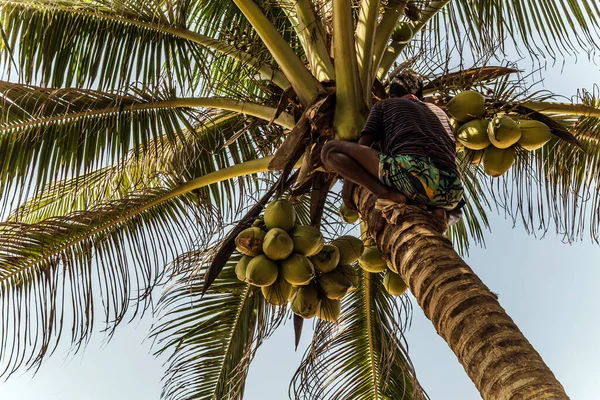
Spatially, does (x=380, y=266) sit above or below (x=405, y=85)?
below

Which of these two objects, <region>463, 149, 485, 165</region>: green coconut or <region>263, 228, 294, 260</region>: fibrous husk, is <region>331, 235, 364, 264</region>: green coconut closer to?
<region>263, 228, 294, 260</region>: fibrous husk

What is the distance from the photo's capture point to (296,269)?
10.7ft

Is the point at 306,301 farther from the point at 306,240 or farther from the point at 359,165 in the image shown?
the point at 359,165

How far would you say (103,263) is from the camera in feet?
14.0

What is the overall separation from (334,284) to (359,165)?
745 millimetres

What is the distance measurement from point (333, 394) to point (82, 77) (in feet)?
8.92

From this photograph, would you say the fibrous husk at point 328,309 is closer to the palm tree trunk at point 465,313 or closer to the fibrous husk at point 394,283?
the fibrous husk at point 394,283

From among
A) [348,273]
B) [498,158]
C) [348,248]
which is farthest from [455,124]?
[348,273]

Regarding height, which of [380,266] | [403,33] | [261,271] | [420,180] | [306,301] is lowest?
[261,271]

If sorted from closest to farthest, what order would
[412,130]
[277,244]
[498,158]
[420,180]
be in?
[420,180]
[412,130]
[277,244]
[498,158]

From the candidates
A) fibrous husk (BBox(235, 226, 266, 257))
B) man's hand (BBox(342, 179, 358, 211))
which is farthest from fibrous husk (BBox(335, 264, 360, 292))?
fibrous husk (BBox(235, 226, 266, 257))

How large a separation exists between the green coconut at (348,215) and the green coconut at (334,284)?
71cm

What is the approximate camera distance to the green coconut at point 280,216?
3377mm

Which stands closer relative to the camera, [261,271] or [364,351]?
[261,271]
